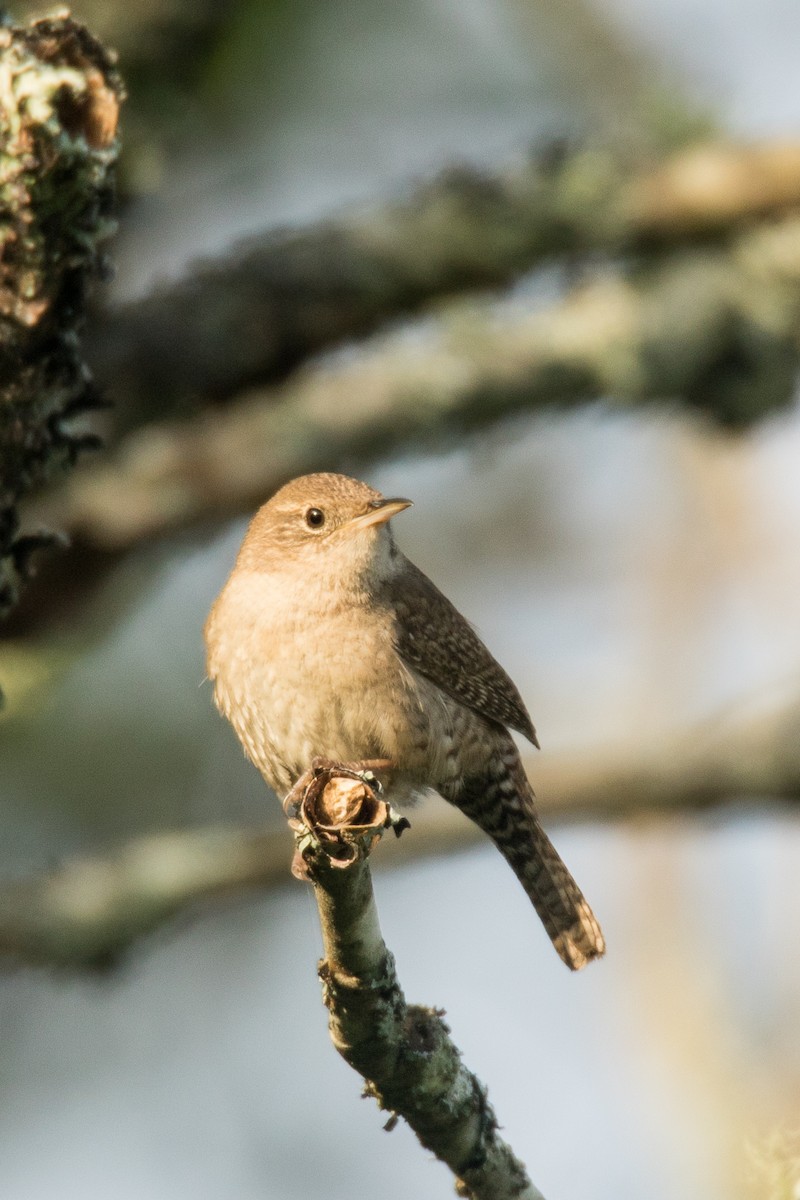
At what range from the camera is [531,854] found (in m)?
5.00

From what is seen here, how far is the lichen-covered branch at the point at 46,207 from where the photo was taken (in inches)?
109

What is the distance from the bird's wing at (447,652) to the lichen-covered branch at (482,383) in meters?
0.60

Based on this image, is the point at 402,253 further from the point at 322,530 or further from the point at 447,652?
the point at 447,652

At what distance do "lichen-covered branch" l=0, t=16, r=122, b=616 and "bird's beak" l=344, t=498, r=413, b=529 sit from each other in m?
1.53

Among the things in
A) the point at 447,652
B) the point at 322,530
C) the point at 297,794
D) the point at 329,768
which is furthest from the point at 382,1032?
the point at 322,530

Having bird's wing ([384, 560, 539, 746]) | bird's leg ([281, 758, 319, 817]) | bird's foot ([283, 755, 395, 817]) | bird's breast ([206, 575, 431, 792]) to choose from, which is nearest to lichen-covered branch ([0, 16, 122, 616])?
bird's foot ([283, 755, 395, 817])

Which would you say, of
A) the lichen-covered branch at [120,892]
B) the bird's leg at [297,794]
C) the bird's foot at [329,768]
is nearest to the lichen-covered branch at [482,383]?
the lichen-covered branch at [120,892]

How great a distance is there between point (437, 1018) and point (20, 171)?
1.72m

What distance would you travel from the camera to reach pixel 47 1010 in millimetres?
10812

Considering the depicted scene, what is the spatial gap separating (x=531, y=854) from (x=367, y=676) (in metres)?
1.05

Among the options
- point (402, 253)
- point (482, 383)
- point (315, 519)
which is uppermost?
point (402, 253)

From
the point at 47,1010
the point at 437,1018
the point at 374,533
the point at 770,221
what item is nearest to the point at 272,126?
the point at 770,221

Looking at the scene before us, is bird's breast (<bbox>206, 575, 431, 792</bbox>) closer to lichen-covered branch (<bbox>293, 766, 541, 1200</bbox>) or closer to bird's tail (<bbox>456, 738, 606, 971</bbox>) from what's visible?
bird's tail (<bbox>456, 738, 606, 971</bbox>)

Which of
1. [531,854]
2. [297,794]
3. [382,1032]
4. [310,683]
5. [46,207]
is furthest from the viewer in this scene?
[531,854]
